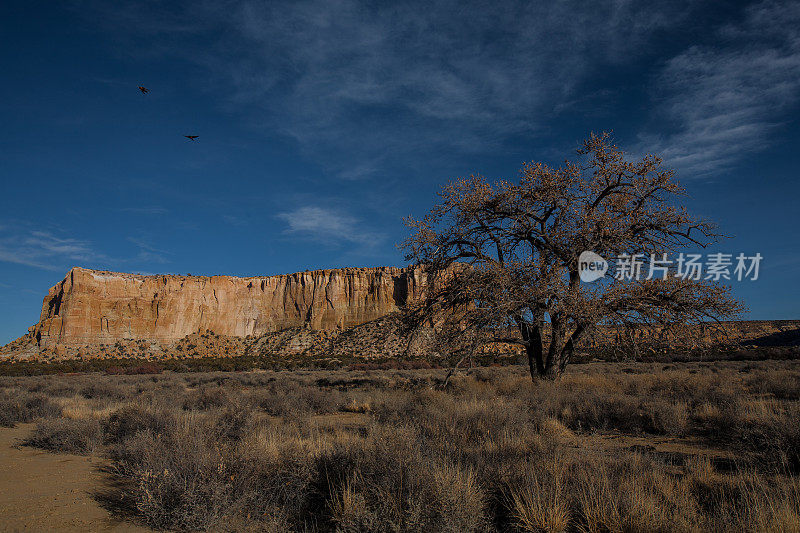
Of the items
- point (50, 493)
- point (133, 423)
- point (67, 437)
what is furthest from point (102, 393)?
point (50, 493)

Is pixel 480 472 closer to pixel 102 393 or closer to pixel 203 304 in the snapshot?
pixel 102 393

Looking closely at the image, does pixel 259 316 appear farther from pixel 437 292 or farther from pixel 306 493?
pixel 306 493

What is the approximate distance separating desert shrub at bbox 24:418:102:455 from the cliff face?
211ft

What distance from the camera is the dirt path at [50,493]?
4.61 metres

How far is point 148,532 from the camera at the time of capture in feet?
14.2

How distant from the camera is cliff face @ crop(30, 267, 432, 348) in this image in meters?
68.2

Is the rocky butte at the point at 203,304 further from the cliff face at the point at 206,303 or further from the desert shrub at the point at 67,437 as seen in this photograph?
the desert shrub at the point at 67,437

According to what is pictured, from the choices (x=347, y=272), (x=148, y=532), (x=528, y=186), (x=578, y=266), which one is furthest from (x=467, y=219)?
(x=347, y=272)

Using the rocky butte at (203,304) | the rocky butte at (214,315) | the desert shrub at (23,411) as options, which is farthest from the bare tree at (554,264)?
the rocky butte at (203,304)

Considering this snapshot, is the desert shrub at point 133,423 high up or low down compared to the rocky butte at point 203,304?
down

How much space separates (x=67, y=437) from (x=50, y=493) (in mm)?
3187

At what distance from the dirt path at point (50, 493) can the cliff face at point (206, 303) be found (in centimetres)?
6556

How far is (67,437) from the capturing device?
323 inches

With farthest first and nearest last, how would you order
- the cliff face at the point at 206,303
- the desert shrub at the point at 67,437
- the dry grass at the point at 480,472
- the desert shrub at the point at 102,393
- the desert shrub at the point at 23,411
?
the cliff face at the point at 206,303 < the desert shrub at the point at 102,393 < the desert shrub at the point at 23,411 < the desert shrub at the point at 67,437 < the dry grass at the point at 480,472
